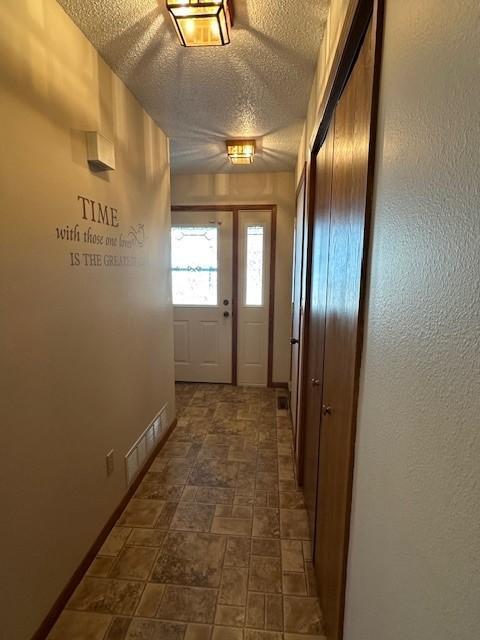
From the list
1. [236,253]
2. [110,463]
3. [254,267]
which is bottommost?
[110,463]

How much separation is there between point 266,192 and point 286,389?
2346 mm

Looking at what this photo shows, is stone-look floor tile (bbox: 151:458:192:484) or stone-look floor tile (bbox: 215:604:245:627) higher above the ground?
stone-look floor tile (bbox: 151:458:192:484)

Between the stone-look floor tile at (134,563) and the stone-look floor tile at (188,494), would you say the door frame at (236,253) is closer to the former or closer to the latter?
the stone-look floor tile at (188,494)

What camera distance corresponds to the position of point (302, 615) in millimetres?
1474

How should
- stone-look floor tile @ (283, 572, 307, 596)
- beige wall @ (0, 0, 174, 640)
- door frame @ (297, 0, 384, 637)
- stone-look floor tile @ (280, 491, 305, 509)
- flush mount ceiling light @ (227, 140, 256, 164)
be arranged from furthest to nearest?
flush mount ceiling light @ (227, 140, 256, 164) < stone-look floor tile @ (280, 491, 305, 509) < stone-look floor tile @ (283, 572, 307, 596) < beige wall @ (0, 0, 174, 640) < door frame @ (297, 0, 384, 637)

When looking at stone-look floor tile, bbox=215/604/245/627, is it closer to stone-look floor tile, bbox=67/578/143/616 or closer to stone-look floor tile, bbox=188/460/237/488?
stone-look floor tile, bbox=67/578/143/616

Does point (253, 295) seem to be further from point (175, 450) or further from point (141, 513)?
point (141, 513)

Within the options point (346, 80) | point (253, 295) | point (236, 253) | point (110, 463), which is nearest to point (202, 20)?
point (346, 80)

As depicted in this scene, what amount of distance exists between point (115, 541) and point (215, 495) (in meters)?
0.65

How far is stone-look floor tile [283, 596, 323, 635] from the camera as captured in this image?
4.66 ft

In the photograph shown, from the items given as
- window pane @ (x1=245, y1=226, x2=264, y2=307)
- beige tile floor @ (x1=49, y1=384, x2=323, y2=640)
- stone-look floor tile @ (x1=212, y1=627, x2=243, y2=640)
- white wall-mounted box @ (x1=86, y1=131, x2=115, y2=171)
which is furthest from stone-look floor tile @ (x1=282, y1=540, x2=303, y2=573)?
window pane @ (x1=245, y1=226, x2=264, y2=307)

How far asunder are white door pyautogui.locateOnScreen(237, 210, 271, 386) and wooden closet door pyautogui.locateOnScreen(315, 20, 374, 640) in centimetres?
260

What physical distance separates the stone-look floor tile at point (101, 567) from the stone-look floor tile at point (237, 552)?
579mm

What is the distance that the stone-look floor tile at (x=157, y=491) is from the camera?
222 cm
